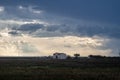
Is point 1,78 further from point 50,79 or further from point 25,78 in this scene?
point 50,79

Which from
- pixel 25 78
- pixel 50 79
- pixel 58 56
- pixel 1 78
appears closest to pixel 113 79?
pixel 50 79

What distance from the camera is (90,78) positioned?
49.6 metres

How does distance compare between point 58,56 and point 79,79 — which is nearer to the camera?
point 79,79

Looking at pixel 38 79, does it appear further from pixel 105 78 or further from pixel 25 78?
pixel 105 78

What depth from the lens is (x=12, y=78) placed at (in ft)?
158

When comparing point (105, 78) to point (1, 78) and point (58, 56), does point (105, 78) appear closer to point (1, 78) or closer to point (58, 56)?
point (1, 78)

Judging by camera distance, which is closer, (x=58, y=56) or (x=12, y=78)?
(x=12, y=78)

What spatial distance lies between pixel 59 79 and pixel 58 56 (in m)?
147

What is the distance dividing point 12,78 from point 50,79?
5497mm

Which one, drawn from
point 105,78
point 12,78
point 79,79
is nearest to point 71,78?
point 79,79

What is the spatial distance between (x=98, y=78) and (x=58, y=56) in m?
145

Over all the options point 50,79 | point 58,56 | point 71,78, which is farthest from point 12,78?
point 58,56

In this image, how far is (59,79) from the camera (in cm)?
4778

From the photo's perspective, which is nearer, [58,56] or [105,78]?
[105,78]
